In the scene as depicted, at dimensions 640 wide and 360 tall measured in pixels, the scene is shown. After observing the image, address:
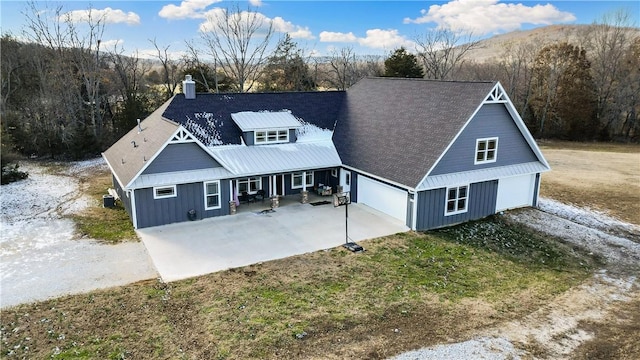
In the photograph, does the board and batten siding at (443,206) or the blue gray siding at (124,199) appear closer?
the board and batten siding at (443,206)

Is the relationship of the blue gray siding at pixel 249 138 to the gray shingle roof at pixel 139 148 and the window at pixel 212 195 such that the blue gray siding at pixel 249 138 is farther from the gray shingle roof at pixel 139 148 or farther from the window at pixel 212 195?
the gray shingle roof at pixel 139 148

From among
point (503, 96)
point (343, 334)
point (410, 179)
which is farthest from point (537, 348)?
point (503, 96)

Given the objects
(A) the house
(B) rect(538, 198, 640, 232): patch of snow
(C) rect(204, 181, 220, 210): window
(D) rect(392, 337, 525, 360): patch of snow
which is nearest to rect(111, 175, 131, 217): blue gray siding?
(A) the house

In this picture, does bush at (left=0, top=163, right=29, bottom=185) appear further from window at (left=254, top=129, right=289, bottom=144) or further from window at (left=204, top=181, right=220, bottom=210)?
window at (left=254, top=129, right=289, bottom=144)

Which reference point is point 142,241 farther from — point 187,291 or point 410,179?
point 410,179

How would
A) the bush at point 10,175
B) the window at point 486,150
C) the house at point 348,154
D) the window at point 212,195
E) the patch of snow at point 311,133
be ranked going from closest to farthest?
the house at point 348,154
the window at point 212,195
the window at point 486,150
the patch of snow at point 311,133
the bush at point 10,175

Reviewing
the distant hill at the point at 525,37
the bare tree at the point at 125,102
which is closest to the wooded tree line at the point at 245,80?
the bare tree at the point at 125,102

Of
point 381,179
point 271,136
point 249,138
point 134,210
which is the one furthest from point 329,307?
point 271,136
